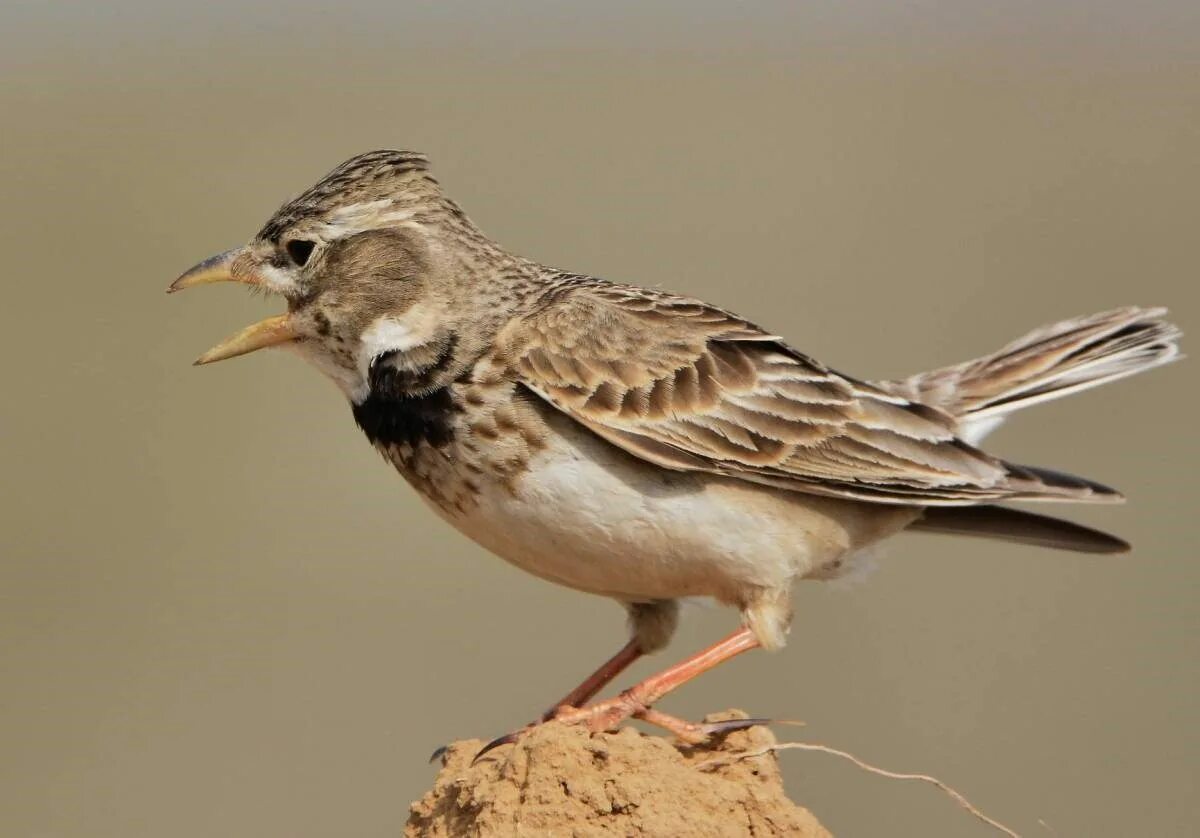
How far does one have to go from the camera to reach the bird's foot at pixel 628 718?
24.3 ft

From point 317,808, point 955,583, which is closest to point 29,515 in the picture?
point 317,808

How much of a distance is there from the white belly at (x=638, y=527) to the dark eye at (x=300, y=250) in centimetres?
117

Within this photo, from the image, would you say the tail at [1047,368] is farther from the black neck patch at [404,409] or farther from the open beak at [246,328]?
the open beak at [246,328]

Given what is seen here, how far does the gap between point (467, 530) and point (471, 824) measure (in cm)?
133

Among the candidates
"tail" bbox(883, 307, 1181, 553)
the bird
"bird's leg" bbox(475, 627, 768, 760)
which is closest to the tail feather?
the bird

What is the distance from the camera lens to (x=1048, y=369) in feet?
30.4

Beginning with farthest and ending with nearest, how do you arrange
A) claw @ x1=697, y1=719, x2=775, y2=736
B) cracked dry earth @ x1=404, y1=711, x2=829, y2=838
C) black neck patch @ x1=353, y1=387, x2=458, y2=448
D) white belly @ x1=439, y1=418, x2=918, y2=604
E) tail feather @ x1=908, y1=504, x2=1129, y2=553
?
1. tail feather @ x1=908, y1=504, x2=1129, y2=553
2. black neck patch @ x1=353, y1=387, x2=458, y2=448
3. white belly @ x1=439, y1=418, x2=918, y2=604
4. claw @ x1=697, y1=719, x2=775, y2=736
5. cracked dry earth @ x1=404, y1=711, x2=829, y2=838

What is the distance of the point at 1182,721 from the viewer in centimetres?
1709

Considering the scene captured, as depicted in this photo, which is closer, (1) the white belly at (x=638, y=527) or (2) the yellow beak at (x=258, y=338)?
(1) the white belly at (x=638, y=527)

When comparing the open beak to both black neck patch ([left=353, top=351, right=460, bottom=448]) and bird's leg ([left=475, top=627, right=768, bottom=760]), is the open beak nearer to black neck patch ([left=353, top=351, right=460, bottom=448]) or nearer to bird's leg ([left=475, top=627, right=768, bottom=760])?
black neck patch ([left=353, top=351, right=460, bottom=448])

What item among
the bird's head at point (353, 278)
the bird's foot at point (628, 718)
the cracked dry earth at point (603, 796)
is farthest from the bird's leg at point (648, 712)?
the bird's head at point (353, 278)

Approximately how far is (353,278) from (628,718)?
6.73 ft

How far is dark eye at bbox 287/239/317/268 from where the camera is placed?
8078 millimetres

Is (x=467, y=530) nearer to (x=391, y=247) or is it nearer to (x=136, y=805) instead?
(x=391, y=247)
